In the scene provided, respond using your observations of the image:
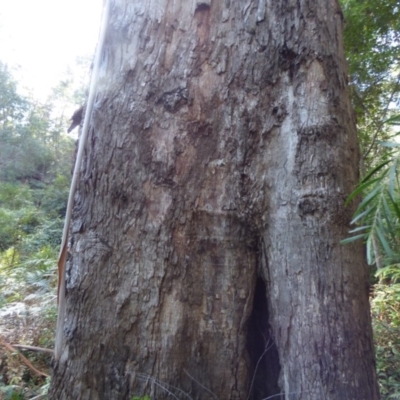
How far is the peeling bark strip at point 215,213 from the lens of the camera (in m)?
1.34

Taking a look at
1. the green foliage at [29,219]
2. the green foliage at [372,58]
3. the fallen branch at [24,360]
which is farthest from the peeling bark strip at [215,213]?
the green foliage at [372,58]

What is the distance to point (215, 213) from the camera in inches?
56.5

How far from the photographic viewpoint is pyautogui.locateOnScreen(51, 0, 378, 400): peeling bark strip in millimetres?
1336

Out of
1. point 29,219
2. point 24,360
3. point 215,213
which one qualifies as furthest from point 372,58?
point 29,219

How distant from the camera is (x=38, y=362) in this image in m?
2.44

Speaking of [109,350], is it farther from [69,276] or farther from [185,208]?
[185,208]

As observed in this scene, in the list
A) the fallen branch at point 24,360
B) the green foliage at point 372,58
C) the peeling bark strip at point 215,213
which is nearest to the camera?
the peeling bark strip at point 215,213

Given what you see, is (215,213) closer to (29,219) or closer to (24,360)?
(24,360)

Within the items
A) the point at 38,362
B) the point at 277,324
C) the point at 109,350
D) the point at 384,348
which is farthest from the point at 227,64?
the point at 384,348

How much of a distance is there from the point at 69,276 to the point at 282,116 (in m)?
0.99

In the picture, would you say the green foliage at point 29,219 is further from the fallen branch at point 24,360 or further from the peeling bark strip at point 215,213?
the peeling bark strip at point 215,213

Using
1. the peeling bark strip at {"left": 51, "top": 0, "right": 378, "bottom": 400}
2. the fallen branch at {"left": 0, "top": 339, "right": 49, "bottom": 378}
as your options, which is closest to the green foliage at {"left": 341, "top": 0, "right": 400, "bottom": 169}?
the peeling bark strip at {"left": 51, "top": 0, "right": 378, "bottom": 400}

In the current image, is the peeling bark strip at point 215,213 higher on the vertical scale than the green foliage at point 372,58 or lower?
lower

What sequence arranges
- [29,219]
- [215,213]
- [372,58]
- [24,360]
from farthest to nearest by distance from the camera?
[29,219]
[372,58]
[24,360]
[215,213]
